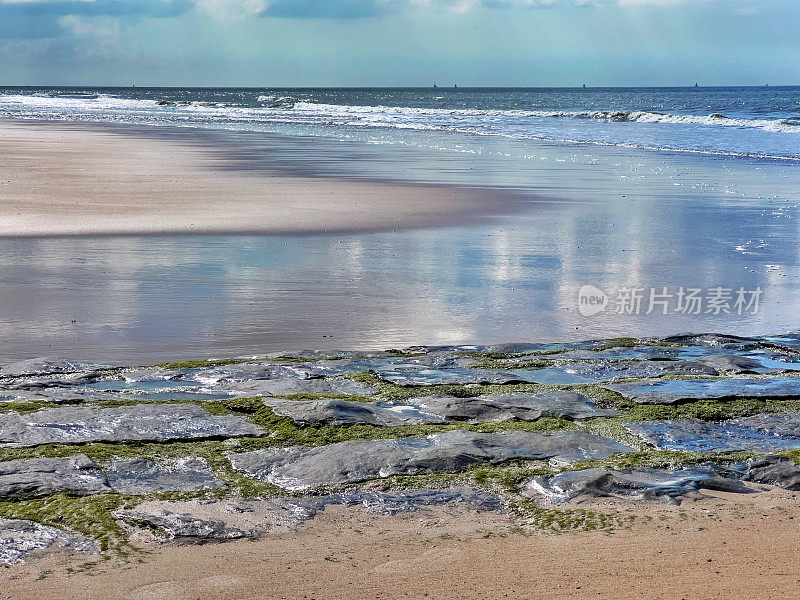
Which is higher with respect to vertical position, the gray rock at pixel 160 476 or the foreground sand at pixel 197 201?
the foreground sand at pixel 197 201

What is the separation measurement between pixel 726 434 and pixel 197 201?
33.4 ft

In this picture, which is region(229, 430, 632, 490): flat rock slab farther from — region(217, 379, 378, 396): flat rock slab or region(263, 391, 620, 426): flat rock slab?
region(217, 379, 378, 396): flat rock slab

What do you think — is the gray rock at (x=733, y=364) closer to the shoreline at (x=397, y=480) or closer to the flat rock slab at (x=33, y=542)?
the shoreline at (x=397, y=480)

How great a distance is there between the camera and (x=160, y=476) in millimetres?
3605

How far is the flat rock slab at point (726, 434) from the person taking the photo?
412cm

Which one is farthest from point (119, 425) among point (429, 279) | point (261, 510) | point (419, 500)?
point (429, 279)

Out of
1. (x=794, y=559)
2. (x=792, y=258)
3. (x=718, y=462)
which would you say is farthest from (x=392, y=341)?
(x=792, y=258)

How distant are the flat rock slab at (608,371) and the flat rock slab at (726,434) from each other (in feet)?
2.61

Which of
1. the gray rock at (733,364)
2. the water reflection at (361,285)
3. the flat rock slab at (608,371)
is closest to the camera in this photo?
the flat rock slab at (608,371)

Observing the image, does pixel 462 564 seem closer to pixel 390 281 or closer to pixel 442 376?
pixel 442 376

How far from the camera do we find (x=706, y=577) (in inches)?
115

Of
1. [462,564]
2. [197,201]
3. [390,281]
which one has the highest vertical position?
[197,201]

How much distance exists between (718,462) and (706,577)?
1085 mm

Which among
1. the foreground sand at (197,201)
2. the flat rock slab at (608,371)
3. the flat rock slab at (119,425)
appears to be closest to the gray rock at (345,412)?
the flat rock slab at (119,425)
